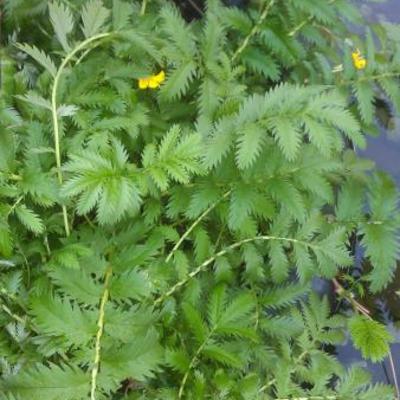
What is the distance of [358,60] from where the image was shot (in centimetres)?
166

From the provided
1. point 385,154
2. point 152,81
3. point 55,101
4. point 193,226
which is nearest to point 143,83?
point 152,81

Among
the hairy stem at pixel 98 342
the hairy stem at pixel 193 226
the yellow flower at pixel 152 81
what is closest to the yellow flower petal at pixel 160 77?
the yellow flower at pixel 152 81

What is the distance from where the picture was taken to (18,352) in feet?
4.30

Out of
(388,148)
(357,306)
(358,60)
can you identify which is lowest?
(357,306)

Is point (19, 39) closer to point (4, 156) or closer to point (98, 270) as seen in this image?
point (4, 156)

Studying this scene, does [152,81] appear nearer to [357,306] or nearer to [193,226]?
[193,226]

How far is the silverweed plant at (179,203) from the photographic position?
47.6 inches

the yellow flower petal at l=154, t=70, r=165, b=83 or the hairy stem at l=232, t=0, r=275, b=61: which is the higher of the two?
the hairy stem at l=232, t=0, r=275, b=61

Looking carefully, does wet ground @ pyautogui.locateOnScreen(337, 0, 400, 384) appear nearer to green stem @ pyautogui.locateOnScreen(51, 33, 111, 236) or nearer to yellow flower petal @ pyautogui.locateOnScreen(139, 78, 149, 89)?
yellow flower petal @ pyautogui.locateOnScreen(139, 78, 149, 89)

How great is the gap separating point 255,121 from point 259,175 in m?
0.15

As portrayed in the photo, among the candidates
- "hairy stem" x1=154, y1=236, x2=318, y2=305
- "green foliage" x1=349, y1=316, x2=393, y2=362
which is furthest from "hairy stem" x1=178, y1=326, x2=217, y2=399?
"green foliage" x1=349, y1=316, x2=393, y2=362

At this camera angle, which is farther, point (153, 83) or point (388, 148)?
point (388, 148)

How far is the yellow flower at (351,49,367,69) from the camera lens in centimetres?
165

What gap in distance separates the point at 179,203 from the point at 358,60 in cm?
67
